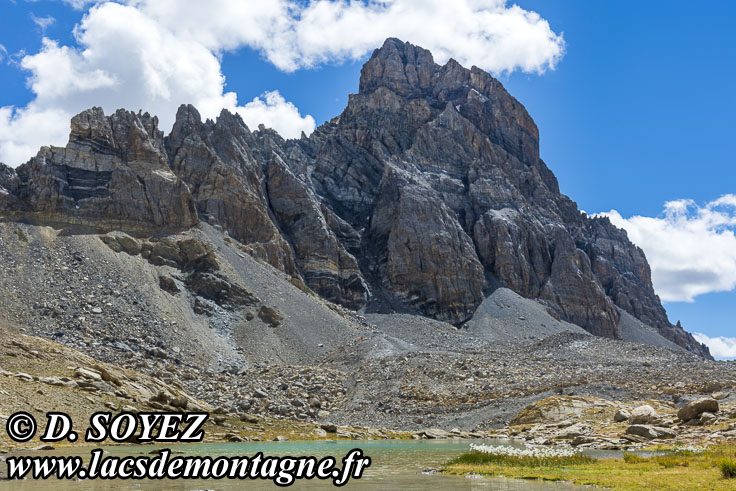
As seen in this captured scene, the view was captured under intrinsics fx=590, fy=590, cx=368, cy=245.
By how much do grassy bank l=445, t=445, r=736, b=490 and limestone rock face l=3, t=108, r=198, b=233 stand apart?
109760 mm

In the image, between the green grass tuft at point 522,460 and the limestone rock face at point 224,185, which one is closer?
the green grass tuft at point 522,460

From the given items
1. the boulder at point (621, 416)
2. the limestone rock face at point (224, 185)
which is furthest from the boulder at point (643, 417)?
the limestone rock face at point (224, 185)

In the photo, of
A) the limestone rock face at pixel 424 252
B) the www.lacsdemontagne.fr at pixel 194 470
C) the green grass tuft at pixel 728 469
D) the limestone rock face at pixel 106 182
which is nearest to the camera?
the green grass tuft at pixel 728 469

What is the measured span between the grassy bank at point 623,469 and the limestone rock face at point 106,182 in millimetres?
109760

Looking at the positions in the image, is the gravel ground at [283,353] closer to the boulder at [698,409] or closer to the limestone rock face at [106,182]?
the limestone rock face at [106,182]

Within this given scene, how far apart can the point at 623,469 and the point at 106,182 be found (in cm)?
12734

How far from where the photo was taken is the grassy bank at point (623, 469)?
864 inches

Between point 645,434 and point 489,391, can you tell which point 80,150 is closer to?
point 489,391

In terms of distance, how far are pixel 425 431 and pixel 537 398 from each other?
18.1 m

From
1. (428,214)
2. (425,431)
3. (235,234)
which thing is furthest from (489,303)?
(425,431)

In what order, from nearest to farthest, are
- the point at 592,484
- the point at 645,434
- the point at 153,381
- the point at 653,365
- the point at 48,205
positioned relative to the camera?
1. the point at 592,484
2. the point at 645,434
3. the point at 153,381
4. the point at 653,365
5. the point at 48,205

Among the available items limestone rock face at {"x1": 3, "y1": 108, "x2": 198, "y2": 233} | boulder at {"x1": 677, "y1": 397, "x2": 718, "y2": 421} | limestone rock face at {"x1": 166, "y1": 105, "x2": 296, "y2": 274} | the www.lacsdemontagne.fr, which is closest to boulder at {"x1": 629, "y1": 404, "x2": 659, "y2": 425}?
boulder at {"x1": 677, "y1": 397, "x2": 718, "y2": 421}

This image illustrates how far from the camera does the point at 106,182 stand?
131 meters

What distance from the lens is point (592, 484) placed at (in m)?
22.6
